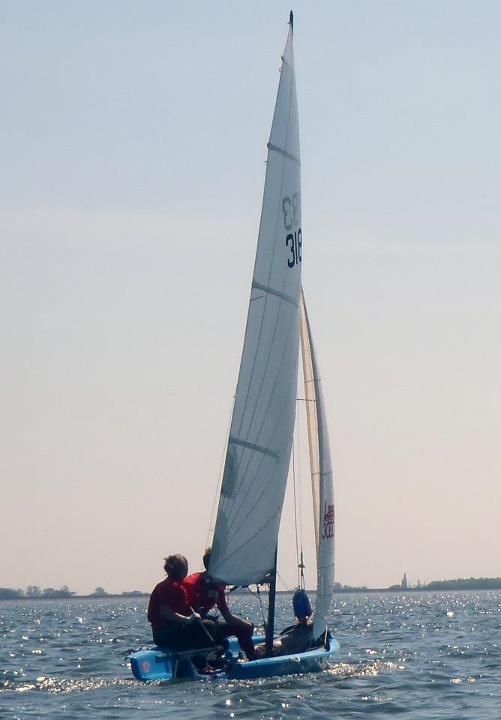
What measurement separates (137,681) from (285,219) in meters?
7.02

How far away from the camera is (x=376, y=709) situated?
16109 mm

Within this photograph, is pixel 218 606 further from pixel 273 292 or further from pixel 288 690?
pixel 273 292

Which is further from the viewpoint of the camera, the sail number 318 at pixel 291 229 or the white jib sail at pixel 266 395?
the sail number 318 at pixel 291 229

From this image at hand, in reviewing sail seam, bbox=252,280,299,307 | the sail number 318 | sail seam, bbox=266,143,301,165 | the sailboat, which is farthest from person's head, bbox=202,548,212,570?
sail seam, bbox=266,143,301,165

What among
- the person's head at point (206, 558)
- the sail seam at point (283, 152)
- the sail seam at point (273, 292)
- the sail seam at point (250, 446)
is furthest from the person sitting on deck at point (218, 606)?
the sail seam at point (283, 152)

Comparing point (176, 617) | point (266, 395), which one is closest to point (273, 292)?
point (266, 395)

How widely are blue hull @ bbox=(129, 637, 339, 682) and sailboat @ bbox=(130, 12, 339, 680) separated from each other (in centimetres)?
20

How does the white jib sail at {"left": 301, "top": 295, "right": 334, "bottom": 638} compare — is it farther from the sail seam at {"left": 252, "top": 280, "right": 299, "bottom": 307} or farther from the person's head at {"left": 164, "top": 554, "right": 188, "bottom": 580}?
the person's head at {"left": 164, "top": 554, "right": 188, "bottom": 580}

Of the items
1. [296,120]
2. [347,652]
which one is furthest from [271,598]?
[296,120]

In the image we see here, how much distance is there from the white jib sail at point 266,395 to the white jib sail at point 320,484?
45.1 inches

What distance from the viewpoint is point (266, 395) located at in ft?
65.9

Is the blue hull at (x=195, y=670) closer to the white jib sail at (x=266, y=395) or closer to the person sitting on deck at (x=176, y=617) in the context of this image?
the person sitting on deck at (x=176, y=617)

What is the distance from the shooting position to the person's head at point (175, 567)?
756 inches

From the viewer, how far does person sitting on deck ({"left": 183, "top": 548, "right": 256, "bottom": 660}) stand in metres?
19.2
